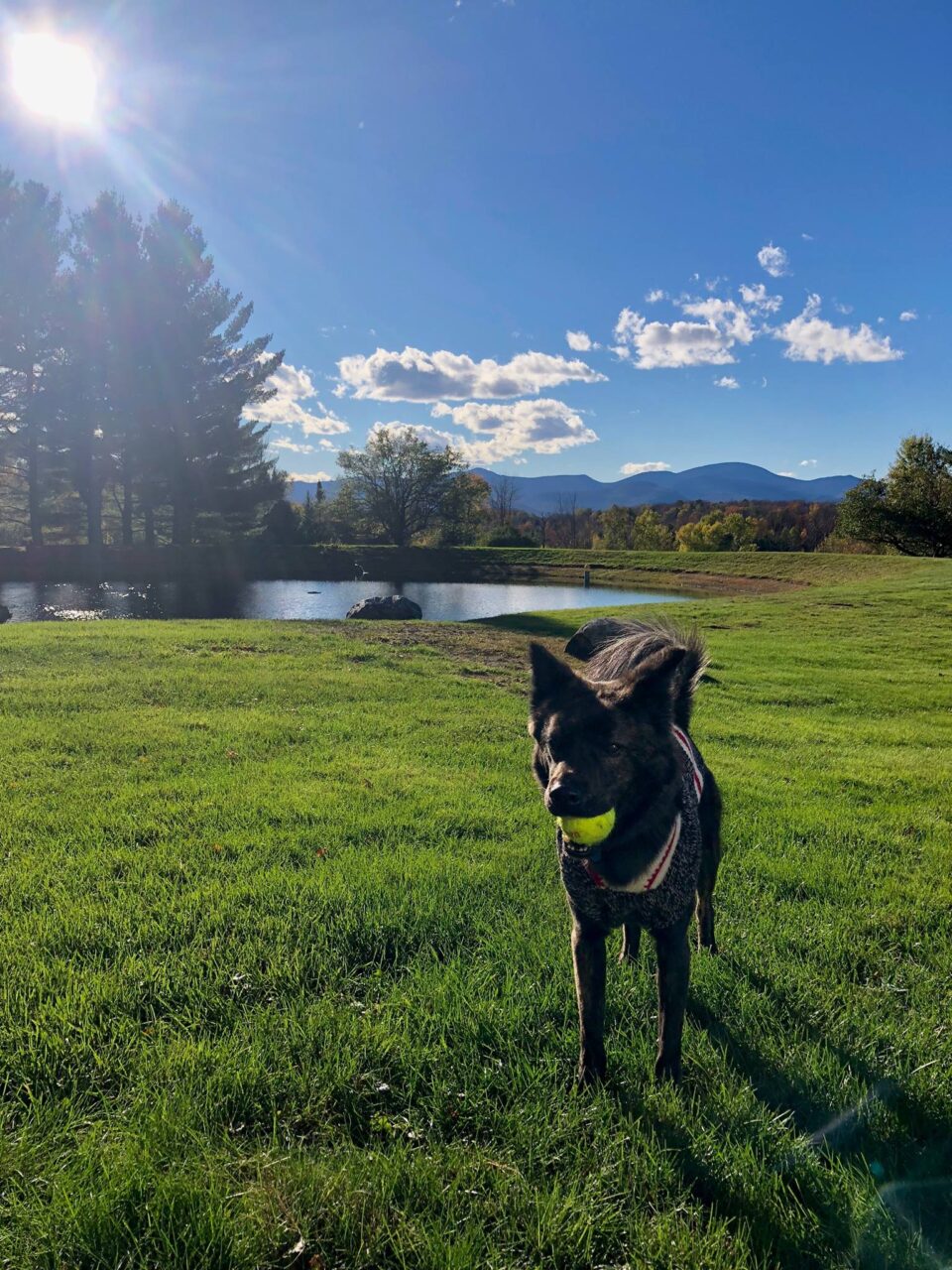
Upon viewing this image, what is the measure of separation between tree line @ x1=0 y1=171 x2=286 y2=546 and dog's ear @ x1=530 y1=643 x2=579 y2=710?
39.6m

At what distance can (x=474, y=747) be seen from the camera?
6.48m

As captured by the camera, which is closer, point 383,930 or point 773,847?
point 383,930

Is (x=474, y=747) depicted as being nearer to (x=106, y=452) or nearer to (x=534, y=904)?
(x=534, y=904)

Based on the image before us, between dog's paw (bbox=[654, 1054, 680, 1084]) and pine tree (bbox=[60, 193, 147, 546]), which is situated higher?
pine tree (bbox=[60, 193, 147, 546])

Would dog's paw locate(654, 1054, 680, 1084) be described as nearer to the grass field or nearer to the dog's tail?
the grass field

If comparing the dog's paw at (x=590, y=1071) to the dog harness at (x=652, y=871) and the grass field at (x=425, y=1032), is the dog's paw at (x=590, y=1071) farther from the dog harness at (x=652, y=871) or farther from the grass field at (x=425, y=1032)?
the dog harness at (x=652, y=871)

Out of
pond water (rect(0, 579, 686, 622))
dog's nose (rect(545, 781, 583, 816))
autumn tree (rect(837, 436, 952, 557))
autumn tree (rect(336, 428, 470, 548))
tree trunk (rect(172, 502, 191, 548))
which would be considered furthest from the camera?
autumn tree (rect(336, 428, 470, 548))

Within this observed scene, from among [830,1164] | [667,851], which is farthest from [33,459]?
[830,1164]

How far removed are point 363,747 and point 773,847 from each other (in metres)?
3.78

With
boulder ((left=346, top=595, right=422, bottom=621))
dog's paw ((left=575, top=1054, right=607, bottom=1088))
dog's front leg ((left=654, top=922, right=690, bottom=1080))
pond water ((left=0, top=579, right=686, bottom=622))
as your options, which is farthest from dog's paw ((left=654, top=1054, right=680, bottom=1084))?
pond water ((left=0, top=579, right=686, bottom=622))

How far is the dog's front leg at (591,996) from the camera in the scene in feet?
7.69

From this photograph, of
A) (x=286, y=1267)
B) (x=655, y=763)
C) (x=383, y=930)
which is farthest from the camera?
(x=383, y=930)

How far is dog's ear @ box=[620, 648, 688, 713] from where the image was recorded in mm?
2199

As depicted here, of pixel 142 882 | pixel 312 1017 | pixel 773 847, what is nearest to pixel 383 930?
pixel 312 1017
